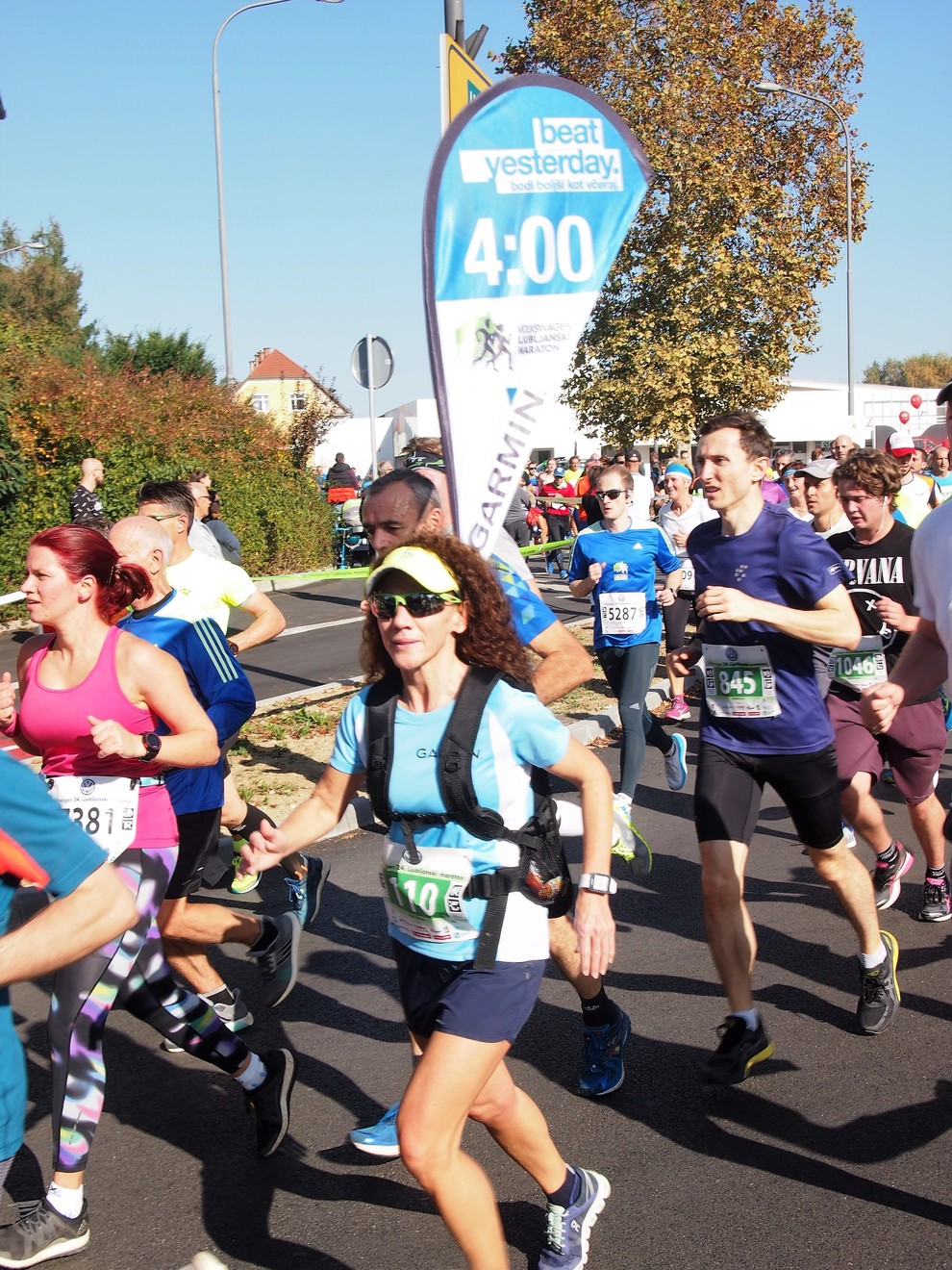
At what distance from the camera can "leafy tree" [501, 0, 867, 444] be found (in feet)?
91.6

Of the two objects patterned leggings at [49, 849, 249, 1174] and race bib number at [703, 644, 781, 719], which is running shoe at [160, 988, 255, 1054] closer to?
patterned leggings at [49, 849, 249, 1174]

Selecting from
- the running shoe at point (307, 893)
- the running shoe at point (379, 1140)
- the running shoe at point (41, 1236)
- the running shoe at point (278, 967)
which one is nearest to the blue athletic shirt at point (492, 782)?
the running shoe at point (379, 1140)

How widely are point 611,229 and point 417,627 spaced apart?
2.07 m

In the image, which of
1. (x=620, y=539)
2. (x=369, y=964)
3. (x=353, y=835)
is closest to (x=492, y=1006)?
(x=369, y=964)

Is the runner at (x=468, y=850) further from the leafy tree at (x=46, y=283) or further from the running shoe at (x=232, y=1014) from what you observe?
the leafy tree at (x=46, y=283)

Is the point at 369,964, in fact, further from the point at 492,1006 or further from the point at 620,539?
the point at 620,539

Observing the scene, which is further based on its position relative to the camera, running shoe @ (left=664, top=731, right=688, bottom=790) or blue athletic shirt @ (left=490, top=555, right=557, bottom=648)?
running shoe @ (left=664, top=731, right=688, bottom=790)

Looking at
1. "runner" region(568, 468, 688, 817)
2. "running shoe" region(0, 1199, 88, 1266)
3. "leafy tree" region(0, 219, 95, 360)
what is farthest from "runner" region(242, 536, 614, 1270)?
"leafy tree" region(0, 219, 95, 360)

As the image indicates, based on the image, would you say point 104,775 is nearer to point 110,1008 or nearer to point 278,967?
point 110,1008

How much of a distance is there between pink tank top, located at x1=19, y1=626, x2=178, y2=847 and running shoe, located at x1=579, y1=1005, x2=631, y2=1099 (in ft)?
5.15

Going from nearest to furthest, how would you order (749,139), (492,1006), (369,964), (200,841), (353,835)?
1. (492,1006)
2. (200,841)
3. (369,964)
4. (353,835)
5. (749,139)

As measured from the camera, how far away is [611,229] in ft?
14.1

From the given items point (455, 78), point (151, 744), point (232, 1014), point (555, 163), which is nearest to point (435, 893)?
point (151, 744)

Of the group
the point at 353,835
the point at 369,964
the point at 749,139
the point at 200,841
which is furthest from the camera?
the point at 749,139
